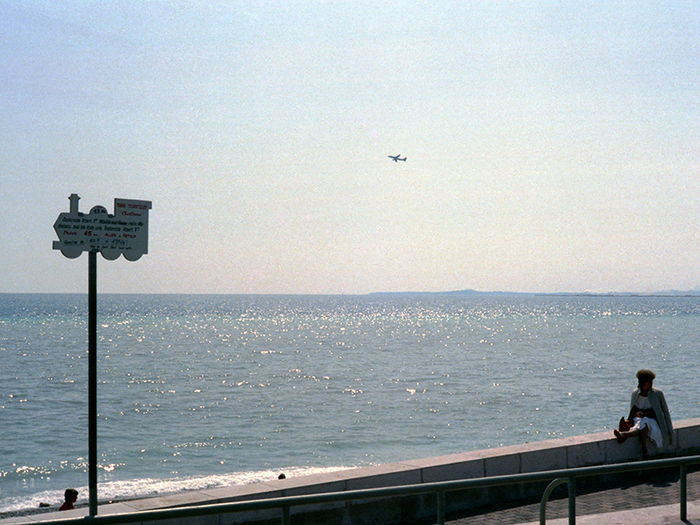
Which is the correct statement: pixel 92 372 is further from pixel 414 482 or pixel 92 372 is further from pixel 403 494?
pixel 414 482

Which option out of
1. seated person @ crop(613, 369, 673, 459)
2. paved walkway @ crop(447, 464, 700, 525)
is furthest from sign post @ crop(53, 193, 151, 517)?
seated person @ crop(613, 369, 673, 459)

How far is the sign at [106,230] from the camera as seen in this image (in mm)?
6656

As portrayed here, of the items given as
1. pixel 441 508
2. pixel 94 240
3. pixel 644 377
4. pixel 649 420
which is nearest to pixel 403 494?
pixel 441 508

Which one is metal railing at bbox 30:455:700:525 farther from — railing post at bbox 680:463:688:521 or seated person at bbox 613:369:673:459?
seated person at bbox 613:369:673:459

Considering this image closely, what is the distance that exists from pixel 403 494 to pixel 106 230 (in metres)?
3.70

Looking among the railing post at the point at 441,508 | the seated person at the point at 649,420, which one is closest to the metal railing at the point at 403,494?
the railing post at the point at 441,508

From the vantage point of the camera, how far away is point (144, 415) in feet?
114

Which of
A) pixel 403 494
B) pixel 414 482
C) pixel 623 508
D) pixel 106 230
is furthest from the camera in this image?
pixel 414 482

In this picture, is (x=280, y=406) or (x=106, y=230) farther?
(x=280, y=406)

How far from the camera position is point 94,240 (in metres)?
6.80

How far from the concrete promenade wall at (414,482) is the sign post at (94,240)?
92 centimetres

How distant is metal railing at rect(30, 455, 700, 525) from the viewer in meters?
4.28

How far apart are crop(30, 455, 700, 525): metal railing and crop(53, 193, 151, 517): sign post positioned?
2452 millimetres

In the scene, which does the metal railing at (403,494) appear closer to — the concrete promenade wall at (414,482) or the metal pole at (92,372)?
the concrete promenade wall at (414,482)
